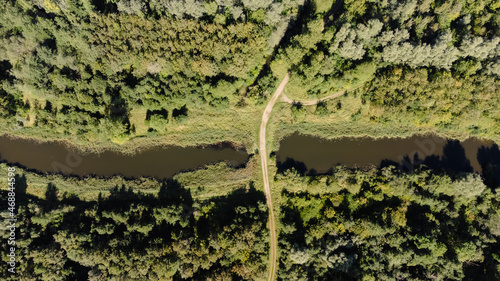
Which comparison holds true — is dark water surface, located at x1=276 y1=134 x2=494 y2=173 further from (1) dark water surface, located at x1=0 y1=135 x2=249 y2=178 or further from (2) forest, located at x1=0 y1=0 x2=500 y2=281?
(1) dark water surface, located at x1=0 y1=135 x2=249 y2=178

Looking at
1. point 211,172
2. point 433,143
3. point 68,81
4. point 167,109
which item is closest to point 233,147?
point 211,172

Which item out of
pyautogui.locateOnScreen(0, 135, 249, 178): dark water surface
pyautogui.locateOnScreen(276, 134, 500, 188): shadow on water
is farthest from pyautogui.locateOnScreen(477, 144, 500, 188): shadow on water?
pyautogui.locateOnScreen(0, 135, 249, 178): dark water surface

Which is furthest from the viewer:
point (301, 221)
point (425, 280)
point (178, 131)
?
point (178, 131)

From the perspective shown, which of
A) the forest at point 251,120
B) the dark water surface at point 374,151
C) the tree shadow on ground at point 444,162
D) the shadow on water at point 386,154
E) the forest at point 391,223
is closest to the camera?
the forest at point 391,223

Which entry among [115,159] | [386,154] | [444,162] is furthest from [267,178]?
[444,162]

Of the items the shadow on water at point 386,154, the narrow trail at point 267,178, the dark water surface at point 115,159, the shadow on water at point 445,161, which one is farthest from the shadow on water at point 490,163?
the dark water surface at point 115,159

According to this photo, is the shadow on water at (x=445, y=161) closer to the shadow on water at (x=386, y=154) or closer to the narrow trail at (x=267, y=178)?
the shadow on water at (x=386, y=154)

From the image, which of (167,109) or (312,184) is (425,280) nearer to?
(312,184)
